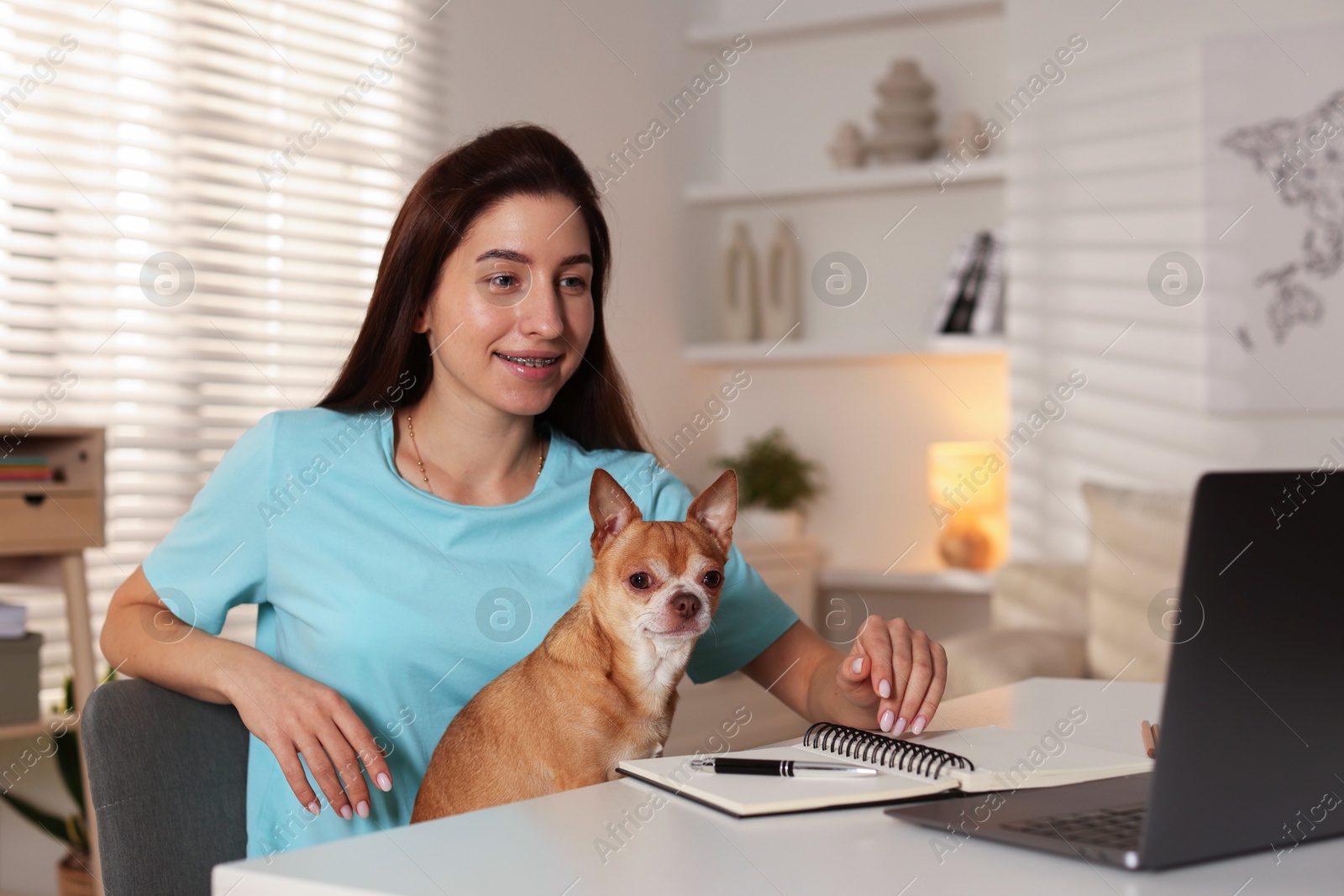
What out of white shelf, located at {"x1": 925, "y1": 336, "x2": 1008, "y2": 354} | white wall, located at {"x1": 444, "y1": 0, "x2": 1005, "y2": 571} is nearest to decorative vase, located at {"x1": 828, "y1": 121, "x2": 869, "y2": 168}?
white wall, located at {"x1": 444, "y1": 0, "x2": 1005, "y2": 571}

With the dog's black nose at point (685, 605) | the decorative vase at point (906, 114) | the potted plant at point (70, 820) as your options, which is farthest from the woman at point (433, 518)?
the decorative vase at point (906, 114)

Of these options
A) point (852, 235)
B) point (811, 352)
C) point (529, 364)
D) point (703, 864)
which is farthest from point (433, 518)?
point (852, 235)

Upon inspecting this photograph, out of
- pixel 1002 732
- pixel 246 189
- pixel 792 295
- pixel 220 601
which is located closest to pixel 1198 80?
pixel 792 295

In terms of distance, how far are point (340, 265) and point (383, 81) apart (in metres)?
0.54

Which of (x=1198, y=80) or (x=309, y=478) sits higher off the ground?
(x=1198, y=80)

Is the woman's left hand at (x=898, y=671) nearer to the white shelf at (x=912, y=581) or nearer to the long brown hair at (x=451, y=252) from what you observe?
the long brown hair at (x=451, y=252)

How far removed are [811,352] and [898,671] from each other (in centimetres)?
312

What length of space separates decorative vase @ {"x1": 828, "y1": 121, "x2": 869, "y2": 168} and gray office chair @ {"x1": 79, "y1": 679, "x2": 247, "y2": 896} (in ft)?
11.2

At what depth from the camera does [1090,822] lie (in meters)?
0.79

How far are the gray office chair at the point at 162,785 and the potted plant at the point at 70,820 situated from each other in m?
1.30

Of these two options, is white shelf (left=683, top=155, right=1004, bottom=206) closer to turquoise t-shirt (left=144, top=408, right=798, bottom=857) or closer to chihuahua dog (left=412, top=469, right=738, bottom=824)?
turquoise t-shirt (left=144, top=408, right=798, bottom=857)

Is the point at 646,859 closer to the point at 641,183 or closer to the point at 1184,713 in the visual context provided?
the point at 1184,713

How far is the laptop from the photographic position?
0.66m

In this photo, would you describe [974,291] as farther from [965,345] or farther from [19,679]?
[19,679]
